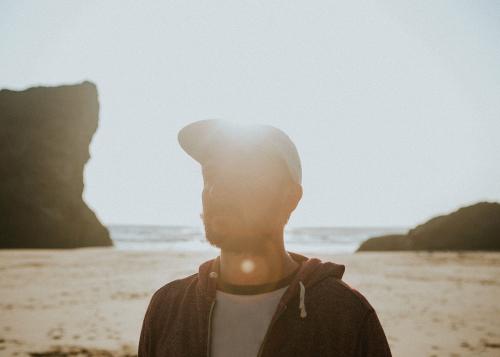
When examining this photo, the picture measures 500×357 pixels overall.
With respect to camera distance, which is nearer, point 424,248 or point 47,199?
point 424,248

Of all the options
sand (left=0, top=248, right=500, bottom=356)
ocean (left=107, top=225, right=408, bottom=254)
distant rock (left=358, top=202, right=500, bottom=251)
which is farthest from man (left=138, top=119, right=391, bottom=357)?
distant rock (left=358, top=202, right=500, bottom=251)

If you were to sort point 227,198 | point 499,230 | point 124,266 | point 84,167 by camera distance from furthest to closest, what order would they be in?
point 84,167
point 499,230
point 124,266
point 227,198

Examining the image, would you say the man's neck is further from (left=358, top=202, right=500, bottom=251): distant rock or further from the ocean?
(left=358, top=202, right=500, bottom=251): distant rock

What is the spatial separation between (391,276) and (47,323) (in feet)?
40.3

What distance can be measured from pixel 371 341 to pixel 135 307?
867cm

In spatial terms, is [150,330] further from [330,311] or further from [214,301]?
[330,311]

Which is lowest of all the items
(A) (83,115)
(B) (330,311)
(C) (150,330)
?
(C) (150,330)

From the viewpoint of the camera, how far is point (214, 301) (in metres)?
2.01

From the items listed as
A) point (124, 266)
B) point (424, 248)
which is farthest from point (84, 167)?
point (424, 248)

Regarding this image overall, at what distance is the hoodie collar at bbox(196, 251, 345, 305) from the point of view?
6.47 feet

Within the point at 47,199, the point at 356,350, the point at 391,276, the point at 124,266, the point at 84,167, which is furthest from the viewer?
the point at 84,167

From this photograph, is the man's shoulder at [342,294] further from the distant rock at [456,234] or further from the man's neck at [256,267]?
the distant rock at [456,234]

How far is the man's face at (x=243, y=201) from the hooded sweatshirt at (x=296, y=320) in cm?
27

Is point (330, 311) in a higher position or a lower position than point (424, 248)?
higher
